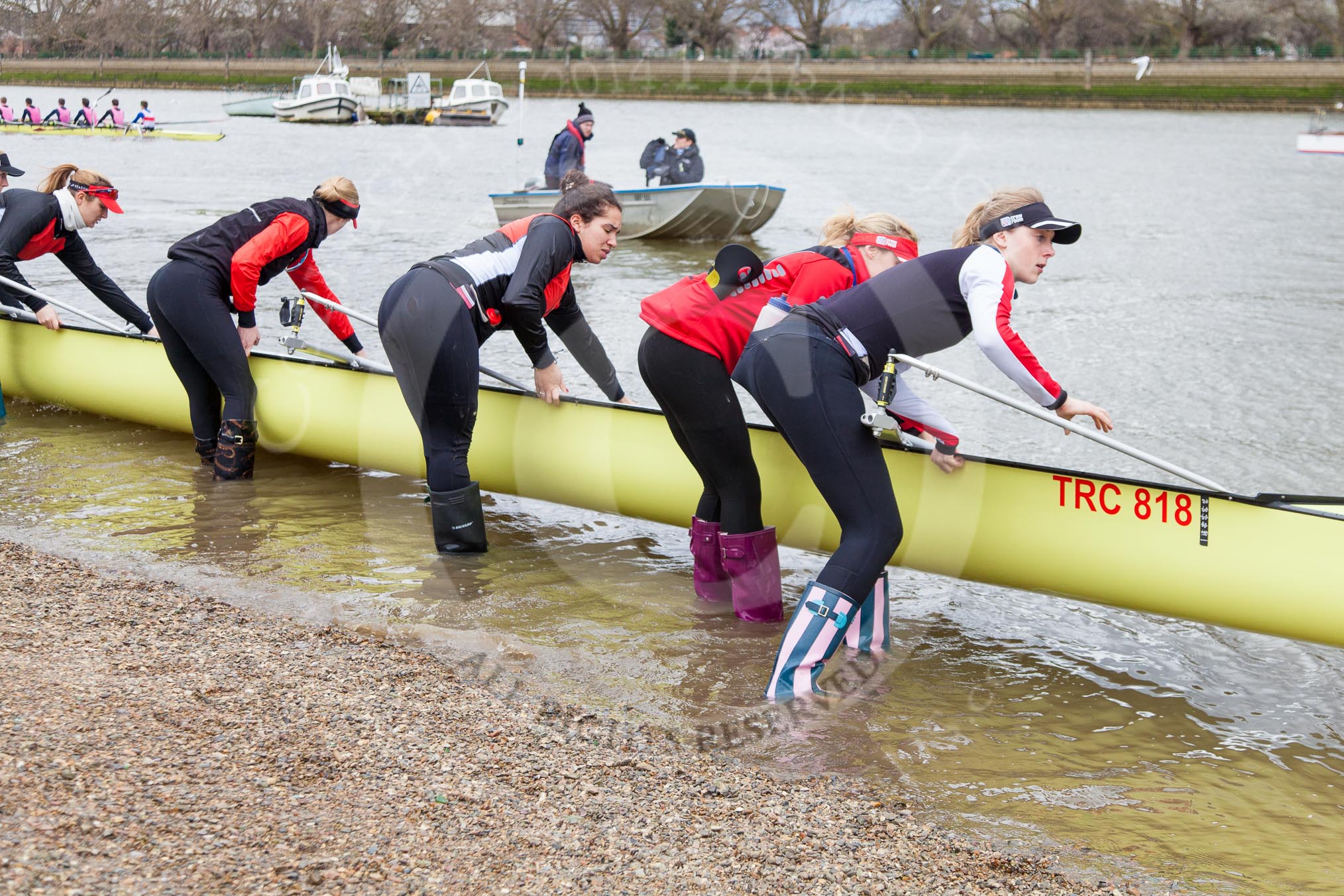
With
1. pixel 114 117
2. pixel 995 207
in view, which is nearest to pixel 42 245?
pixel 995 207

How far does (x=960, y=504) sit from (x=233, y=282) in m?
3.18

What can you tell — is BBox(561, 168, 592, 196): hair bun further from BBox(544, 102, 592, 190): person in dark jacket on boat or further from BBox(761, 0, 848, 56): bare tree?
BBox(761, 0, 848, 56): bare tree

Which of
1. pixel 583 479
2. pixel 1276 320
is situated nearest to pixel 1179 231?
pixel 1276 320

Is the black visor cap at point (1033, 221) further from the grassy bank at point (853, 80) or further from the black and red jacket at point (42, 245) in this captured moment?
the grassy bank at point (853, 80)

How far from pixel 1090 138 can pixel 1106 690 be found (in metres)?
42.5

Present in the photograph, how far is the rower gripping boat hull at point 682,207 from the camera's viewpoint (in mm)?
15414

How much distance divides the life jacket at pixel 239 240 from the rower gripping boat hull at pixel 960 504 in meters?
0.60

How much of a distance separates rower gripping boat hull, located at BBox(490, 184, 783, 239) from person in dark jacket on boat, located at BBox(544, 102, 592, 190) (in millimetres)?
281

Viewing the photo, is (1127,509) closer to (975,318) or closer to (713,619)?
(975,318)

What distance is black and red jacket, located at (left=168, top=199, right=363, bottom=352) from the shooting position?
5168 mm

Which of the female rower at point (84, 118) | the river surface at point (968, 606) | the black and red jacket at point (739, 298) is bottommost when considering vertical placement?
the river surface at point (968, 606)

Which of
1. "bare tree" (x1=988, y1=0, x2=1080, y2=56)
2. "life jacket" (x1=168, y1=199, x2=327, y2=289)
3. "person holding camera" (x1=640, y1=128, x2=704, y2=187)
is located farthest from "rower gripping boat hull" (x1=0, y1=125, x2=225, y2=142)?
"bare tree" (x1=988, y1=0, x2=1080, y2=56)

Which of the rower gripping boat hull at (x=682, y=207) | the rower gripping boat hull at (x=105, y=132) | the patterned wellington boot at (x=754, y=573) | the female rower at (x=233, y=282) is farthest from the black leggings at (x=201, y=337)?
the rower gripping boat hull at (x=105, y=132)

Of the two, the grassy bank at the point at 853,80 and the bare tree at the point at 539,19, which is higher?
the bare tree at the point at 539,19
